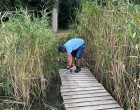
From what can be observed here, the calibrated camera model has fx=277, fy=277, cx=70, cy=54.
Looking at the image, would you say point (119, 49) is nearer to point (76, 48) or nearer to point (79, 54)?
point (76, 48)

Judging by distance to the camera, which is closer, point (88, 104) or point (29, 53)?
point (88, 104)

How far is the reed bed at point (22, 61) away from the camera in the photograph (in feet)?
17.3

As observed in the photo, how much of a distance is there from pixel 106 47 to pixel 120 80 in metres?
0.85

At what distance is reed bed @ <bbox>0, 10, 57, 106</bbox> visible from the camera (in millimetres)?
5285

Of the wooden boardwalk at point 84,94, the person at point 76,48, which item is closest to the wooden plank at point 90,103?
the wooden boardwalk at point 84,94

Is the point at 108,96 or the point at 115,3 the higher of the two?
the point at 115,3

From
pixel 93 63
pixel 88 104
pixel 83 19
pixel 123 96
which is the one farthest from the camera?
pixel 83 19

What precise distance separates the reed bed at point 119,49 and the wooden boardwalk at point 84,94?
0.23 meters

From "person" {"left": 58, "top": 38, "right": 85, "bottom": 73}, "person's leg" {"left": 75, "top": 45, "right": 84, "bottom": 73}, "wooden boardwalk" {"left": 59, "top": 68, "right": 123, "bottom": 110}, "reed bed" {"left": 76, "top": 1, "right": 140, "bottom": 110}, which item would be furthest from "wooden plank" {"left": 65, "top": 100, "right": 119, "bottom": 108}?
"person's leg" {"left": 75, "top": 45, "right": 84, "bottom": 73}

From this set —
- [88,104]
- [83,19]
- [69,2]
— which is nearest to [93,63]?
[83,19]

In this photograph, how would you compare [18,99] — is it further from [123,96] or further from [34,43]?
[123,96]

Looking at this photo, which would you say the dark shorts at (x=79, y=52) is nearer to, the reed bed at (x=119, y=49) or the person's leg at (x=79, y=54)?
the person's leg at (x=79, y=54)

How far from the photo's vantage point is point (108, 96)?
4.91 metres

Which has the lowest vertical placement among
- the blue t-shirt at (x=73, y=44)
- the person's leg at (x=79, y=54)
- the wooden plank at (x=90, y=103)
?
the wooden plank at (x=90, y=103)
